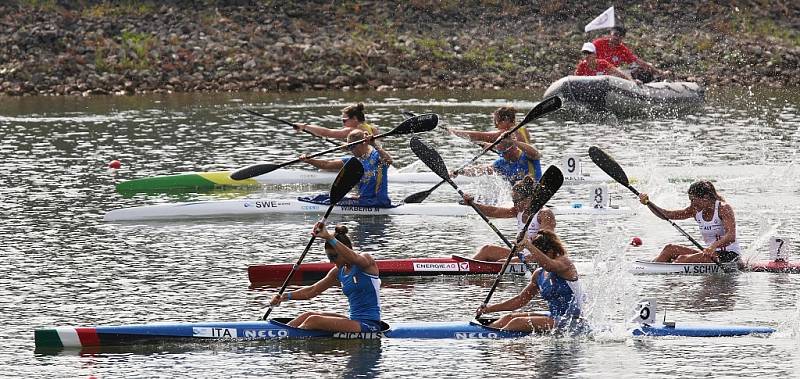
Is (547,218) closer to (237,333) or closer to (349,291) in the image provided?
(349,291)

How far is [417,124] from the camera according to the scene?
20.8m

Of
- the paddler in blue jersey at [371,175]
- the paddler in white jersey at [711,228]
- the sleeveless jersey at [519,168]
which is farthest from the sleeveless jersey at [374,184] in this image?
the paddler in white jersey at [711,228]

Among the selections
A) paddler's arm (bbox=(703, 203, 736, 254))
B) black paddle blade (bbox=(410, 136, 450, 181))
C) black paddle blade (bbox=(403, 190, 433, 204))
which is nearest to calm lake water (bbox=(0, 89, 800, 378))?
paddler's arm (bbox=(703, 203, 736, 254))

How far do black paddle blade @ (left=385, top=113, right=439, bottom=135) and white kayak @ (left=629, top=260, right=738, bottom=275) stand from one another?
379 cm

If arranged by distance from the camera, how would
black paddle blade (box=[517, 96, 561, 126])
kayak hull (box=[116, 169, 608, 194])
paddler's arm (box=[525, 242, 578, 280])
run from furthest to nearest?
kayak hull (box=[116, 169, 608, 194]) → black paddle blade (box=[517, 96, 561, 126]) → paddler's arm (box=[525, 242, 578, 280])

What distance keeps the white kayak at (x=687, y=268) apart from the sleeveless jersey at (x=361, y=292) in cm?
489

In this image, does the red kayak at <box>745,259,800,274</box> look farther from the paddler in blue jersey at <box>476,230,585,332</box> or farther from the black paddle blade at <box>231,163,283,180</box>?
the black paddle blade at <box>231,163,283,180</box>

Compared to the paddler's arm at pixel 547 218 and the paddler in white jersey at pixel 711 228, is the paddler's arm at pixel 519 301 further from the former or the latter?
the paddler in white jersey at pixel 711 228

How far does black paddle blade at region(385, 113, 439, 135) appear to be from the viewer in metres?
20.6

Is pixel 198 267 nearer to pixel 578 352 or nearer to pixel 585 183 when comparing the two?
pixel 578 352

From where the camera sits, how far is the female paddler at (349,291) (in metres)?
14.9

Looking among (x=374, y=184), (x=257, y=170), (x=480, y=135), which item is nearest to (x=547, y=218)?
(x=257, y=170)

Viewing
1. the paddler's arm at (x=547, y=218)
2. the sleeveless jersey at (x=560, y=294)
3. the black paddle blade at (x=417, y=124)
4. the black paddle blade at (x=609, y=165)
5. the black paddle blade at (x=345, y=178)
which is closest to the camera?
the sleeveless jersey at (x=560, y=294)

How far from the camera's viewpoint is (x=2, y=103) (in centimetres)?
4325
